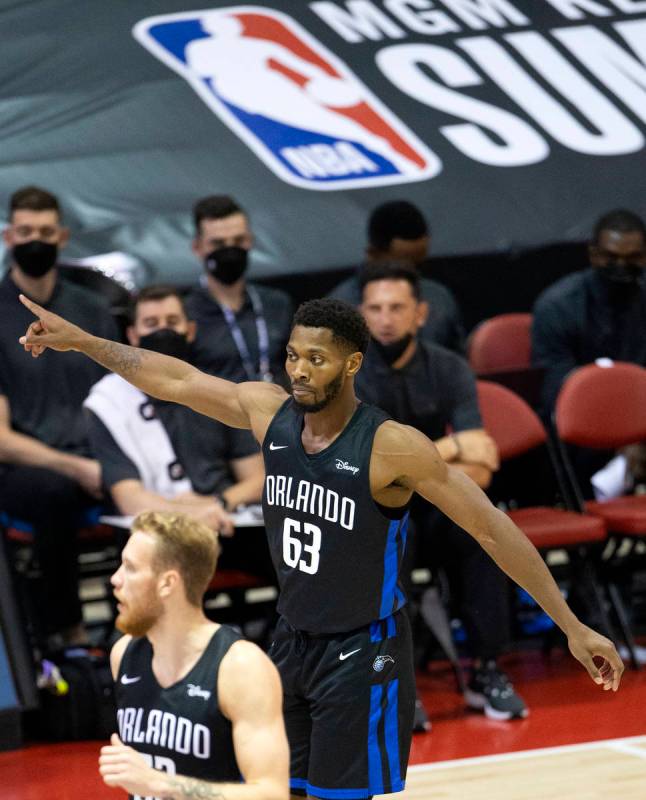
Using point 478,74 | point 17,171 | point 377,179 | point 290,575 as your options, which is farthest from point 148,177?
point 290,575

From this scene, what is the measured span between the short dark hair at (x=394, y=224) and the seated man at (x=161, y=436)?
1573 millimetres

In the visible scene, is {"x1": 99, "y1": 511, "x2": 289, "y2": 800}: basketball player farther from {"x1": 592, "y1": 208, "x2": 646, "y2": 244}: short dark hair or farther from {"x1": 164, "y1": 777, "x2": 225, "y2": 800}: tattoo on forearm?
{"x1": 592, "y1": 208, "x2": 646, "y2": 244}: short dark hair

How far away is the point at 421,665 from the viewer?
25.0ft

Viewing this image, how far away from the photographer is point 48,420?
23.4ft

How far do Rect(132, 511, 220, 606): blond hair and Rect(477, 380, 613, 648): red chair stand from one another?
377 cm

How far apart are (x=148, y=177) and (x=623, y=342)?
275cm

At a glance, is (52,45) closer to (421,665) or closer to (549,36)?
(549,36)

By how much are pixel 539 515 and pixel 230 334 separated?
1.66m

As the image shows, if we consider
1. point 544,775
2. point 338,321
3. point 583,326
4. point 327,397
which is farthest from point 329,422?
point 583,326

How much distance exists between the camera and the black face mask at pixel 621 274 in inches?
322

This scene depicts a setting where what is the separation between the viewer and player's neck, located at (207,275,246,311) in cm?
755

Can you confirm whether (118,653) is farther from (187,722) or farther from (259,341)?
(259,341)

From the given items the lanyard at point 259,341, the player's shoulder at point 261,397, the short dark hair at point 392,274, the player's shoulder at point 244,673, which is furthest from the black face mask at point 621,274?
the player's shoulder at point 244,673

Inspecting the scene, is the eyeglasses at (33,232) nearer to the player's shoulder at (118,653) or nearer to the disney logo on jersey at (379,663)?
the disney logo on jersey at (379,663)
